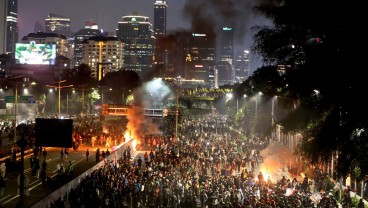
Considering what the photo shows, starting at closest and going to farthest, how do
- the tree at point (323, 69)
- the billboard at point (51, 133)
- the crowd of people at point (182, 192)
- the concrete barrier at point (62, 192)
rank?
1. the tree at point (323, 69)
2. the concrete barrier at point (62, 192)
3. the crowd of people at point (182, 192)
4. the billboard at point (51, 133)

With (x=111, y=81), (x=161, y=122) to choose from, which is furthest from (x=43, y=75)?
(x=161, y=122)

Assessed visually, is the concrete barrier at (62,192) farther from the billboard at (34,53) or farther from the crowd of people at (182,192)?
the billboard at (34,53)

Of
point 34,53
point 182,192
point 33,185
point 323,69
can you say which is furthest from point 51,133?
point 34,53

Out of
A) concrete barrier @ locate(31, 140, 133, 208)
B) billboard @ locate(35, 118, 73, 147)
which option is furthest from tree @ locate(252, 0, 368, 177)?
billboard @ locate(35, 118, 73, 147)

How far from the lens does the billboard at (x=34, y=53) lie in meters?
98.0

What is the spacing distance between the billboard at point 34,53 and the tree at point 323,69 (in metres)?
95.4

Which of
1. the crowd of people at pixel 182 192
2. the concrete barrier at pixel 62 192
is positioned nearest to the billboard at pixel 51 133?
the concrete barrier at pixel 62 192

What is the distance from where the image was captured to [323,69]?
27.2 feet

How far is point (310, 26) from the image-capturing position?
880cm

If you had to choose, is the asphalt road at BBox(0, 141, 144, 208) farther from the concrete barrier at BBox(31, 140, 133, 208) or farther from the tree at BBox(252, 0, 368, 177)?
the tree at BBox(252, 0, 368, 177)

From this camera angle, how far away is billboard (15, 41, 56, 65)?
98000 millimetres

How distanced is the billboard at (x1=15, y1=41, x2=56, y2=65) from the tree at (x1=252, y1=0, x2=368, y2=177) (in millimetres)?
95394

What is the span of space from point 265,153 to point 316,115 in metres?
32.2

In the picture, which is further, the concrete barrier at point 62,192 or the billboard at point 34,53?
the billboard at point 34,53
